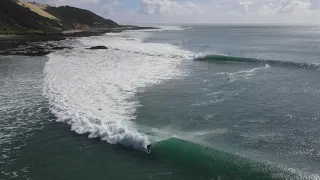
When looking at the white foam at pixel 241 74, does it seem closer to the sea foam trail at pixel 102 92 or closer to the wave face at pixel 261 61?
the sea foam trail at pixel 102 92

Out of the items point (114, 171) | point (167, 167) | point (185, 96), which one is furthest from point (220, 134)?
point (185, 96)

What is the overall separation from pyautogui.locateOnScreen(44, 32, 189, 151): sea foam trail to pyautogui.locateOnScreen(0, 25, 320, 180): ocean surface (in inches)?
3.1

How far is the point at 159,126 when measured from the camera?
18500 millimetres

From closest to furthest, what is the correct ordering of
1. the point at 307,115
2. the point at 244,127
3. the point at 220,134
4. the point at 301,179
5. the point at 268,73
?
the point at 301,179 → the point at 220,134 → the point at 244,127 → the point at 307,115 → the point at 268,73

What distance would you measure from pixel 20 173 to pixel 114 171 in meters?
4.01

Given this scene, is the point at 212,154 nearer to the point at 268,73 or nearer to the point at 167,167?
the point at 167,167

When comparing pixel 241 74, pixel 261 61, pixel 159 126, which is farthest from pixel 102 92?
pixel 261 61

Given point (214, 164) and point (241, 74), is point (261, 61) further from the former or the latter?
point (214, 164)

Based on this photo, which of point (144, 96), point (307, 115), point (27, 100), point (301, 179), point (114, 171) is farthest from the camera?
point (144, 96)

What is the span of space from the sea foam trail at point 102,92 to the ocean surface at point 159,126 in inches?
3.1

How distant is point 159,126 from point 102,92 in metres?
9.96

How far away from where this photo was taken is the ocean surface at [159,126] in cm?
1359

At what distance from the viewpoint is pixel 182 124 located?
1886 cm

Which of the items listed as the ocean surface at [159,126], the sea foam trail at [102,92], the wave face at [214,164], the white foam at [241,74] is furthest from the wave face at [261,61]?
the wave face at [214,164]
